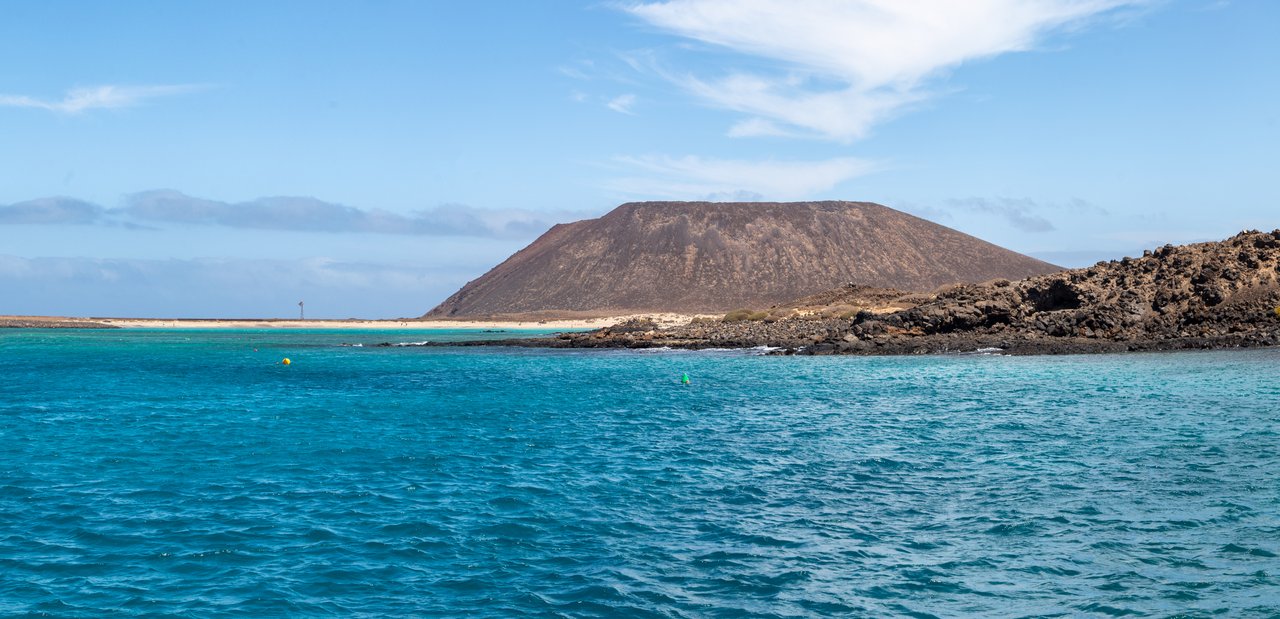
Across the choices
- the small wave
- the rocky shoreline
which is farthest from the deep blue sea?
the rocky shoreline

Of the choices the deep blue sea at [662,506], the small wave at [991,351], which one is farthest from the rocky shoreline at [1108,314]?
the deep blue sea at [662,506]

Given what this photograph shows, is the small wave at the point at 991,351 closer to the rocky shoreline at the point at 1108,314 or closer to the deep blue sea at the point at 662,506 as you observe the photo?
the rocky shoreline at the point at 1108,314

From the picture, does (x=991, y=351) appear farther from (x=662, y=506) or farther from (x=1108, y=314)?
(x=662, y=506)

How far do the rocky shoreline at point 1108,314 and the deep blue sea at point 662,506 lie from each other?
2205cm

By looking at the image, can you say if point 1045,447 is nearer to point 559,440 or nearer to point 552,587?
point 559,440

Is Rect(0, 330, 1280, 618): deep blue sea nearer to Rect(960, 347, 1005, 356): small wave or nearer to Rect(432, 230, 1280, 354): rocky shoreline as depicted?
Rect(960, 347, 1005, 356): small wave

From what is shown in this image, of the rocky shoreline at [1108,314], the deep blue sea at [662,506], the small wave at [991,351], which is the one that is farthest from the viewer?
the small wave at [991,351]

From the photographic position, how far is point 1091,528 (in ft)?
45.4

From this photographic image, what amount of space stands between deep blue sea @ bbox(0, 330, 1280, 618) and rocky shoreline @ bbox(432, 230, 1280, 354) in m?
22.0

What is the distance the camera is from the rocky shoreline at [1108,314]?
178 feet

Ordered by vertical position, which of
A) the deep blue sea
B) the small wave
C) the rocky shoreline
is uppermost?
the rocky shoreline

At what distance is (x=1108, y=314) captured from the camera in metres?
57.5

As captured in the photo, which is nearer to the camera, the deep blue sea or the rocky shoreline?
the deep blue sea

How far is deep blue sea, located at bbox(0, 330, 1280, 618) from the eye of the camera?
11305mm
